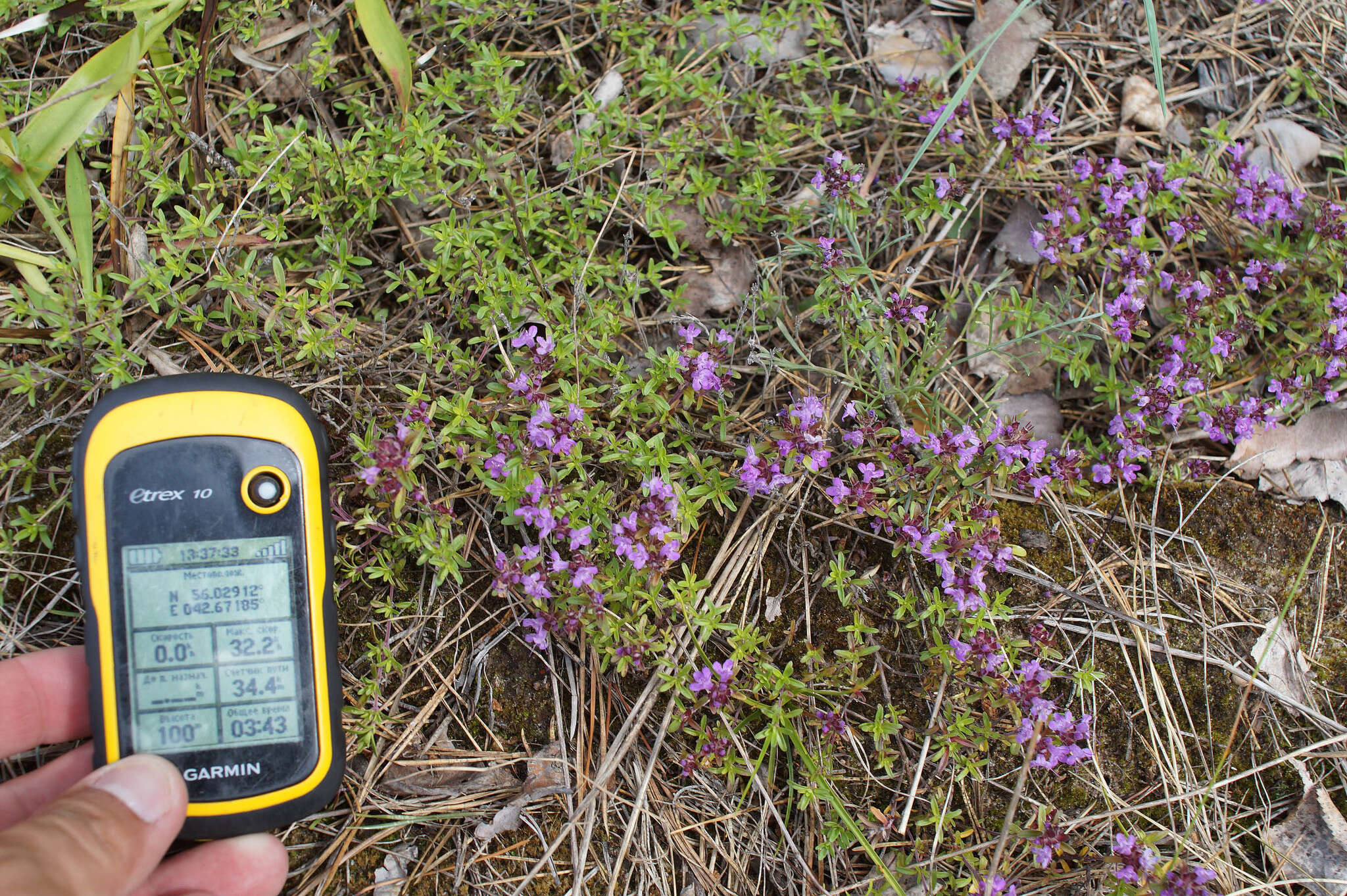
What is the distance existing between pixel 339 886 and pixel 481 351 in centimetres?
213

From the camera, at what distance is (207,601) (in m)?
2.91

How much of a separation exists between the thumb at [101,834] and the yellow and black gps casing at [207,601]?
140 millimetres

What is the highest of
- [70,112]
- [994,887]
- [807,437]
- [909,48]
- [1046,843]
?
[909,48]

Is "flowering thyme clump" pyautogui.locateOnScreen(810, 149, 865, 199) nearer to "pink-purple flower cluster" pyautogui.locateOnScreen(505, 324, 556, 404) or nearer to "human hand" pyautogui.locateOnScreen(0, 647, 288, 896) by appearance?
Result: "pink-purple flower cluster" pyautogui.locateOnScreen(505, 324, 556, 404)

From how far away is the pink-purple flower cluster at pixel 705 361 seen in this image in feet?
11.0

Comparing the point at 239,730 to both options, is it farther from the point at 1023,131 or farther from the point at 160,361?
the point at 1023,131

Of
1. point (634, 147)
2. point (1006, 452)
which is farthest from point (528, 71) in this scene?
point (1006, 452)

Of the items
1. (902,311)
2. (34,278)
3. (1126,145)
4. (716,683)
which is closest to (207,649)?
(34,278)

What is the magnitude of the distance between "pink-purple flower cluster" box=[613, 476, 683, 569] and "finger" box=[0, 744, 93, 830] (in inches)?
81.8

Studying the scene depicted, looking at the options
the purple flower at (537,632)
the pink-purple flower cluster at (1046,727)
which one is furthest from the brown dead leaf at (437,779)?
the pink-purple flower cluster at (1046,727)

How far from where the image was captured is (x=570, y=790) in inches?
130

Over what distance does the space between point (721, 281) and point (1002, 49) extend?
194 cm

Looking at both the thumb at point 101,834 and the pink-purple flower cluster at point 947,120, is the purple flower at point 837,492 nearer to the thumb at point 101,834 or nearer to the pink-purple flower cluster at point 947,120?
the pink-purple flower cluster at point 947,120

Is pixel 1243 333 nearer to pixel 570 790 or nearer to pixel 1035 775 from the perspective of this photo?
pixel 1035 775
